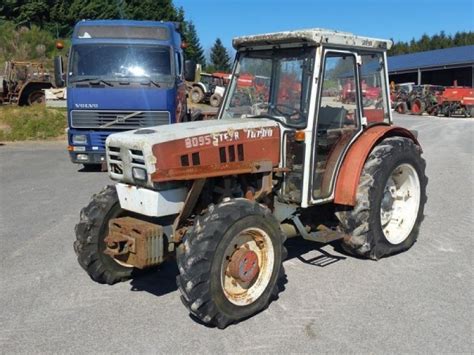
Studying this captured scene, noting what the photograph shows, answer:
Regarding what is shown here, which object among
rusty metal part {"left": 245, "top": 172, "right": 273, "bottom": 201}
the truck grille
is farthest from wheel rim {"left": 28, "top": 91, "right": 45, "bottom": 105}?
rusty metal part {"left": 245, "top": 172, "right": 273, "bottom": 201}

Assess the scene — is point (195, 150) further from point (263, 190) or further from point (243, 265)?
point (243, 265)

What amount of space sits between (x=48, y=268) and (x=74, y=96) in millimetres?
5814

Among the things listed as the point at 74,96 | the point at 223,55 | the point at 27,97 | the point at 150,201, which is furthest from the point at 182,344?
the point at 223,55

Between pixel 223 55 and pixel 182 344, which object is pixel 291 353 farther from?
pixel 223 55

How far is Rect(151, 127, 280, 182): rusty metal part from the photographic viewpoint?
13.4 feet

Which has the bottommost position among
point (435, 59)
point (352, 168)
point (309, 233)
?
point (309, 233)

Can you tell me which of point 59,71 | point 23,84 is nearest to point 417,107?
point 23,84

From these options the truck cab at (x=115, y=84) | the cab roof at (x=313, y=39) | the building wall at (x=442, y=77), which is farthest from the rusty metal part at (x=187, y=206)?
the building wall at (x=442, y=77)

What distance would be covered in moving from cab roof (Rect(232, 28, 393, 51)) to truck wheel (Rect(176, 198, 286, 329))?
1570 mm

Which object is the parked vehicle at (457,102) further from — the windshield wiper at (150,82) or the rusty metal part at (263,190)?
the rusty metal part at (263,190)

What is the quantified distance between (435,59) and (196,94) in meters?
28.6

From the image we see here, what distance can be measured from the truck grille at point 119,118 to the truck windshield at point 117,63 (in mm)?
629

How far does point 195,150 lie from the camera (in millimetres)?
4230

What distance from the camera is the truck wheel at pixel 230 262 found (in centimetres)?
385
